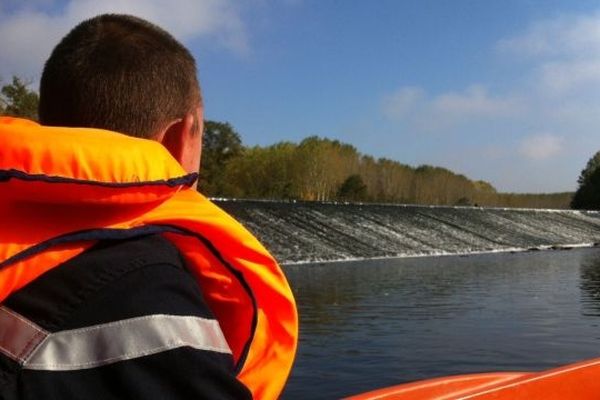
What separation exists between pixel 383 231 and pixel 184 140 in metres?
19.0

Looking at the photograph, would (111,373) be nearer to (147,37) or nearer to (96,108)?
(96,108)

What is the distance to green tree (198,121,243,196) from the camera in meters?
46.0

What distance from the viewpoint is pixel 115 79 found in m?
1.31

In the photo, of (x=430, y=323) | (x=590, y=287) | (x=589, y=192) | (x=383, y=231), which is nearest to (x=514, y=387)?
(x=430, y=323)

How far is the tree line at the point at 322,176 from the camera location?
159 ft

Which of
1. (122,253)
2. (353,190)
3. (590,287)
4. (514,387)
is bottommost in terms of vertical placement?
(590,287)

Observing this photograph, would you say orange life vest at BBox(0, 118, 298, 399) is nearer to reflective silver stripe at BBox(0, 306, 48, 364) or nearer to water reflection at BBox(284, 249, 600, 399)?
reflective silver stripe at BBox(0, 306, 48, 364)

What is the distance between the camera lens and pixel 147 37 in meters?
1.37

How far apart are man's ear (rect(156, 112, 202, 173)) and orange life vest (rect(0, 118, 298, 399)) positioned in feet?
0.44

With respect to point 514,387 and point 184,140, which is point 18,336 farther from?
point 514,387

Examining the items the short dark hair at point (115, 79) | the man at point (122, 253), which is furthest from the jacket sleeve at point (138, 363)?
the short dark hair at point (115, 79)

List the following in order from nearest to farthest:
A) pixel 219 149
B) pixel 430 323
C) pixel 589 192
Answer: pixel 430 323 → pixel 219 149 → pixel 589 192

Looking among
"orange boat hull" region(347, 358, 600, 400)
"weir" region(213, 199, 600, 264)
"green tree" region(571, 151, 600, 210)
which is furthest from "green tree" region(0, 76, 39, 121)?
"green tree" region(571, 151, 600, 210)

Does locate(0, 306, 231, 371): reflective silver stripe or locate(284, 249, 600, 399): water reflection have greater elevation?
locate(0, 306, 231, 371): reflective silver stripe
